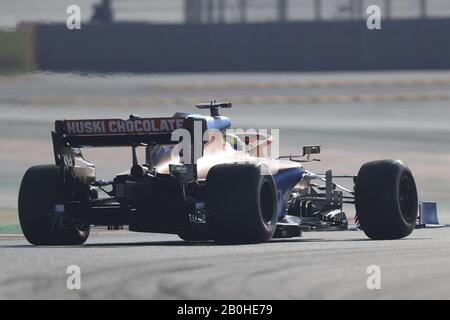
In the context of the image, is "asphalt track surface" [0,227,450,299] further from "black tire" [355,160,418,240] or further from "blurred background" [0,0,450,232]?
"blurred background" [0,0,450,232]

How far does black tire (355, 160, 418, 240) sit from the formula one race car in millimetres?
11

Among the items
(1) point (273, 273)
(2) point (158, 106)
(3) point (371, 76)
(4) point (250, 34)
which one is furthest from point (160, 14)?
(1) point (273, 273)

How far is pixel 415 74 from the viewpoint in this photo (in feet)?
169

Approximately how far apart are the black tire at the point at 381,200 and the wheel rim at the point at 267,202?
1.36 m

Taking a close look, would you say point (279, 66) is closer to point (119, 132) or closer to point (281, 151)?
point (281, 151)

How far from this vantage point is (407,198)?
17172 millimetres

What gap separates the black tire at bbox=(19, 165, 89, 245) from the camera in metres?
16.2

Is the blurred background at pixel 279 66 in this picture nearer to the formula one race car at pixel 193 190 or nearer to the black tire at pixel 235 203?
the formula one race car at pixel 193 190

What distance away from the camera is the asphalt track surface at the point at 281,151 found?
35.9 feet

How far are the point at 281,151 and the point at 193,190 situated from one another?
17235 millimetres

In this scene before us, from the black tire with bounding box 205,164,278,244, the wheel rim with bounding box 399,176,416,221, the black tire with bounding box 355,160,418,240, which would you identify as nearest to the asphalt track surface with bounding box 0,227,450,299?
the black tire with bounding box 205,164,278,244

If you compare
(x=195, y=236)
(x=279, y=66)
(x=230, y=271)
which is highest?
(x=230, y=271)

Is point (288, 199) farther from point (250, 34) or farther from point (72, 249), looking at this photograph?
point (250, 34)

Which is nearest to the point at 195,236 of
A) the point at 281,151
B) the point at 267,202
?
the point at 267,202
